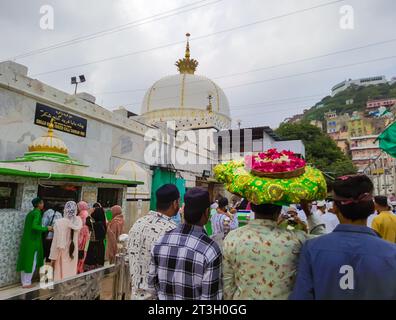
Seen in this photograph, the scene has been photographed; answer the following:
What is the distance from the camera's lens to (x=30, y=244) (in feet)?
19.1

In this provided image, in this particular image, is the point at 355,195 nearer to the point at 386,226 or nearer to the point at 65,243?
the point at 386,226

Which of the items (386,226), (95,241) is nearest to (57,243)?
(95,241)

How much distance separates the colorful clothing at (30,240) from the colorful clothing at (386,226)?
6.21m

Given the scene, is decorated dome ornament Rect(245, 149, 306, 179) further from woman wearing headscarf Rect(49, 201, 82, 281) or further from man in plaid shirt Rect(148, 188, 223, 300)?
woman wearing headscarf Rect(49, 201, 82, 281)

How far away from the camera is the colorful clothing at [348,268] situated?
1.49 m

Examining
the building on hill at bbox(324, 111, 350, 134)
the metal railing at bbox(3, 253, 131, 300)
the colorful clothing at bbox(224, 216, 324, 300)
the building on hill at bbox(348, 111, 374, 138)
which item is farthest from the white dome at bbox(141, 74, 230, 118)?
the building on hill at bbox(324, 111, 350, 134)

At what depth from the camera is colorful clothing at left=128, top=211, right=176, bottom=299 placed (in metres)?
2.62

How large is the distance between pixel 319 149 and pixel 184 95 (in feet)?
58.7

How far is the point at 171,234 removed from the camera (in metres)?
2.04

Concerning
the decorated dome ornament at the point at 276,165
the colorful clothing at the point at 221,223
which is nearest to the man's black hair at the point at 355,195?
the decorated dome ornament at the point at 276,165

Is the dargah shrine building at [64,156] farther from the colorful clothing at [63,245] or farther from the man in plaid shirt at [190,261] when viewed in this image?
the man in plaid shirt at [190,261]

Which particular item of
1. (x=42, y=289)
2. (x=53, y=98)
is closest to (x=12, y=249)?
(x=42, y=289)

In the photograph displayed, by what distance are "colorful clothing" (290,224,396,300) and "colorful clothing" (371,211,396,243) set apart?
3487 millimetres
